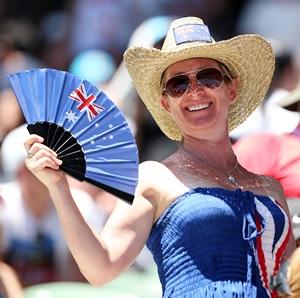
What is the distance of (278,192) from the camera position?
185 inches

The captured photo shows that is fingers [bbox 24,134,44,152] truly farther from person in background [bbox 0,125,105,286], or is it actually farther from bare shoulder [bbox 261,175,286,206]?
person in background [bbox 0,125,105,286]

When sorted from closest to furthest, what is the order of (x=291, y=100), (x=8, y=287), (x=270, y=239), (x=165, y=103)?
(x=270, y=239) → (x=165, y=103) → (x=291, y=100) → (x=8, y=287)

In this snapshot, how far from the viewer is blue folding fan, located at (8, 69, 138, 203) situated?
14.0 ft

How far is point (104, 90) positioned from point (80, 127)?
15.2 ft

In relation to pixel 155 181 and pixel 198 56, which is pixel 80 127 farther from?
pixel 198 56

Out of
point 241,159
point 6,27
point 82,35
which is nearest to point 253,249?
point 241,159

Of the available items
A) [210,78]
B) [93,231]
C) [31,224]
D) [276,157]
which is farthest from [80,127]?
[31,224]

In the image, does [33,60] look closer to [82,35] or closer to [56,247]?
[82,35]

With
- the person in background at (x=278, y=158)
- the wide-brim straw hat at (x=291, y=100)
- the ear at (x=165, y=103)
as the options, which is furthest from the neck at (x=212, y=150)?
the wide-brim straw hat at (x=291, y=100)

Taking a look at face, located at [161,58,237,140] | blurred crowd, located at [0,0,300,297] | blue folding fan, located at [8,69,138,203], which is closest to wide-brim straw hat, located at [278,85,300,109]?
blurred crowd, located at [0,0,300,297]

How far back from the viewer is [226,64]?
4.78 m

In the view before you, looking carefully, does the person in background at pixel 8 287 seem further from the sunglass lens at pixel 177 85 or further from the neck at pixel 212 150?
the sunglass lens at pixel 177 85

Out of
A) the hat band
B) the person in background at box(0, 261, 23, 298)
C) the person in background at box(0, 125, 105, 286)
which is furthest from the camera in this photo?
the person in background at box(0, 125, 105, 286)

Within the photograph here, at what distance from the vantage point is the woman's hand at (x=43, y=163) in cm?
413
